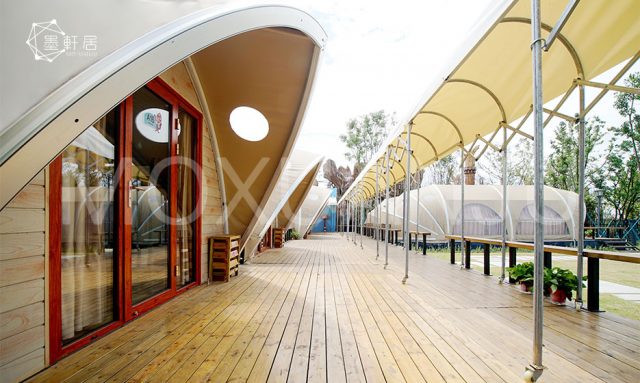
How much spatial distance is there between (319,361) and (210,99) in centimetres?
369

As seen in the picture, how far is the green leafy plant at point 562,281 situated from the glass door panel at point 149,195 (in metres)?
4.30

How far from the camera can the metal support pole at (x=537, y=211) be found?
6.84 ft

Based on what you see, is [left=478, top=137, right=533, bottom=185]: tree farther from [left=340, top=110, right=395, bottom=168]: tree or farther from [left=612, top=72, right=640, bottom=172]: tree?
[left=612, top=72, right=640, bottom=172]: tree

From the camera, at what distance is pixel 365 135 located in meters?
30.8

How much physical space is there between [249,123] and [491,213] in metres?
11.8

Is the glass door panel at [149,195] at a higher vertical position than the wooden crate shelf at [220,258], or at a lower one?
higher

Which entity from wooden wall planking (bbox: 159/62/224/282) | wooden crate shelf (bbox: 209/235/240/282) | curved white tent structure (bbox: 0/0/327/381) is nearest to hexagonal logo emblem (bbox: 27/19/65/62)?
curved white tent structure (bbox: 0/0/327/381)

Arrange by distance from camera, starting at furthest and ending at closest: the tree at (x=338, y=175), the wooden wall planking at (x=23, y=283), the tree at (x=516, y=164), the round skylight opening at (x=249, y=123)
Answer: the tree at (x=338, y=175) < the tree at (x=516, y=164) < the round skylight opening at (x=249, y=123) < the wooden wall planking at (x=23, y=283)

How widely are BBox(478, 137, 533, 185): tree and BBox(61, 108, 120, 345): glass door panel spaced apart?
25.0 metres

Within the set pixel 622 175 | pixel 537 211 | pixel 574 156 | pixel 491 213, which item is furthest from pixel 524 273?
pixel 622 175

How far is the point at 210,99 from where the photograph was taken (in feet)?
15.5

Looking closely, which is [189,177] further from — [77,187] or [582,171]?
[582,171]

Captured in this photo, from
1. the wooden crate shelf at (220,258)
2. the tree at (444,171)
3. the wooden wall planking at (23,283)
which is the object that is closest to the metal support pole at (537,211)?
the wooden wall planking at (23,283)

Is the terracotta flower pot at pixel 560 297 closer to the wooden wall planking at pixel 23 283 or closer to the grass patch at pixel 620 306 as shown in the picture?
the grass patch at pixel 620 306
